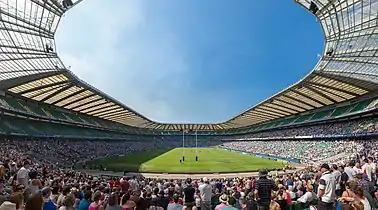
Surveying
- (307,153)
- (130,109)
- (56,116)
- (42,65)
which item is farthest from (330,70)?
(130,109)

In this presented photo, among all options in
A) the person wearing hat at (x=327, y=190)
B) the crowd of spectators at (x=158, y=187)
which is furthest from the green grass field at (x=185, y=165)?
the person wearing hat at (x=327, y=190)

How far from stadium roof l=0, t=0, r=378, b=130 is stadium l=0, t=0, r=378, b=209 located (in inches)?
4.4

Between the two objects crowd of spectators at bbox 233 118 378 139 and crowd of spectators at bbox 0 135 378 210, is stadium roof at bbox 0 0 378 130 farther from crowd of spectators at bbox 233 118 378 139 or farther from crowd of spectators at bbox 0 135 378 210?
crowd of spectators at bbox 0 135 378 210

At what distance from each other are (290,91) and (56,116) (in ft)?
138

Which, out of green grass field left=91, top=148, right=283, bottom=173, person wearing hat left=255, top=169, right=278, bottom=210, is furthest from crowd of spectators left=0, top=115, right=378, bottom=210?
green grass field left=91, top=148, right=283, bottom=173

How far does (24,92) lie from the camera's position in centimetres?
5069

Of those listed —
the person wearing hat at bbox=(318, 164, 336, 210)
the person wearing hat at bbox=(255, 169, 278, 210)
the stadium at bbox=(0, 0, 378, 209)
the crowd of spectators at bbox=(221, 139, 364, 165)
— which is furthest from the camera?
the crowd of spectators at bbox=(221, 139, 364, 165)

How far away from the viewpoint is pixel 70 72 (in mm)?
43875

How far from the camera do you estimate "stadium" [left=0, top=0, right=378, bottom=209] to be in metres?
31.7

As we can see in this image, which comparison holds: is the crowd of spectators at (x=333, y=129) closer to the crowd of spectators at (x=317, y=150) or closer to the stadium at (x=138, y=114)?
the stadium at (x=138, y=114)

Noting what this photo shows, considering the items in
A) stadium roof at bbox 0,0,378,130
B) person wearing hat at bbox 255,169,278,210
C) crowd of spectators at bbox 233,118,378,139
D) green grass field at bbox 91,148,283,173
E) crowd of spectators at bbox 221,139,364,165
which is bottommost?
person wearing hat at bbox 255,169,278,210

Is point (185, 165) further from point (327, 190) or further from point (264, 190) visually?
point (327, 190)

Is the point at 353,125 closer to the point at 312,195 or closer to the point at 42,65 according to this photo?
the point at 42,65

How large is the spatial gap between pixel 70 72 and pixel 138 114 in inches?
2246
